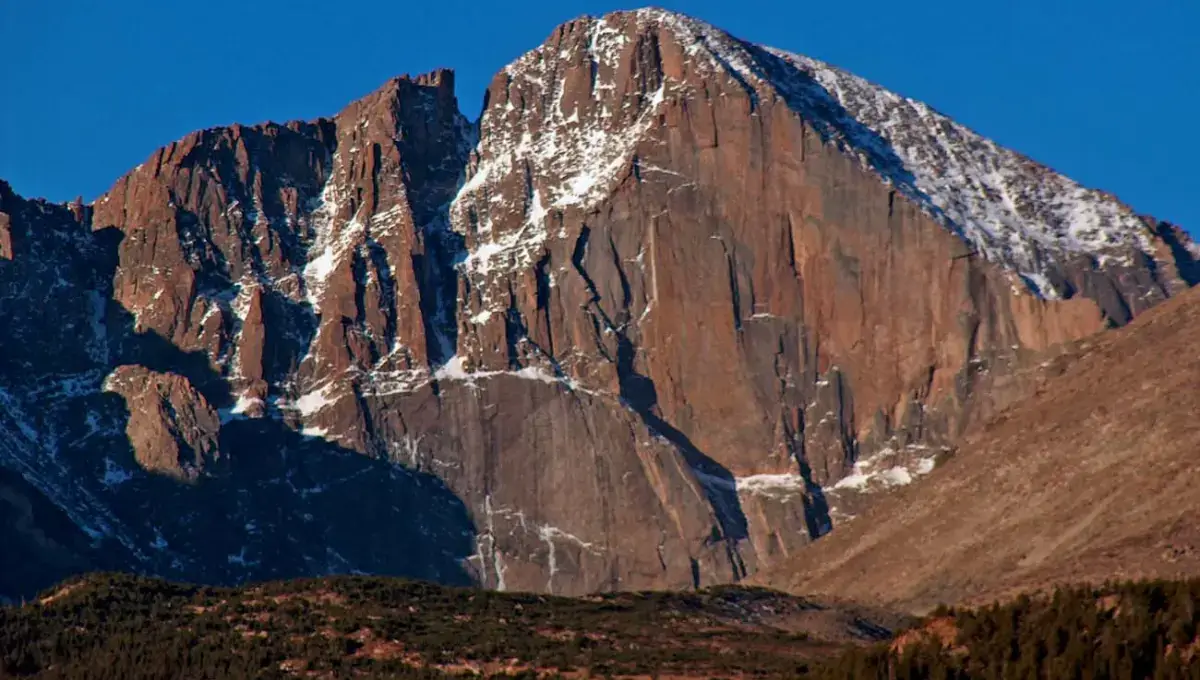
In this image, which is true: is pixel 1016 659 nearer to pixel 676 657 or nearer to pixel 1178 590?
pixel 1178 590

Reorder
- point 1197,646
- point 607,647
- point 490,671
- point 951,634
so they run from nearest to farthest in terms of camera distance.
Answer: point 1197,646 < point 951,634 < point 490,671 < point 607,647

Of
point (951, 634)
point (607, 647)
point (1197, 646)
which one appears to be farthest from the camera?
point (607, 647)

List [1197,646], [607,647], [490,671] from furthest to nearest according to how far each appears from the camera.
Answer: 1. [607,647]
2. [490,671]
3. [1197,646]

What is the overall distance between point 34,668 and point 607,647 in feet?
112

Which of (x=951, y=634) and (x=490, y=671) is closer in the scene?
(x=951, y=634)

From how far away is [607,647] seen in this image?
19188 centimetres

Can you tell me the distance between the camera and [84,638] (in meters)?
189

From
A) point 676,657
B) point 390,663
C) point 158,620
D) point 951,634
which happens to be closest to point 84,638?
point 158,620

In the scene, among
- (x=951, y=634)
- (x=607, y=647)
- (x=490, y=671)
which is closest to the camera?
(x=951, y=634)

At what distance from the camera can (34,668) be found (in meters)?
183

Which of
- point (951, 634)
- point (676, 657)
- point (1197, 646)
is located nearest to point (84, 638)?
point (676, 657)

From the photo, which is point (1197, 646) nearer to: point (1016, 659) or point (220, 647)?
point (1016, 659)

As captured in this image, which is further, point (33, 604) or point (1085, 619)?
point (33, 604)

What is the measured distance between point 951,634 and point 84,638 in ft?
209
